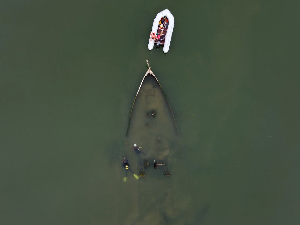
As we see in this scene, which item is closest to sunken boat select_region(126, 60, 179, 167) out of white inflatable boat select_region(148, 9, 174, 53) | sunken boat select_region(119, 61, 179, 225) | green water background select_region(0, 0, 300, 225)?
sunken boat select_region(119, 61, 179, 225)

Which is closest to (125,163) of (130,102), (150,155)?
(150,155)

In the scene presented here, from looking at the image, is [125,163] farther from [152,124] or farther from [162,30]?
[162,30]

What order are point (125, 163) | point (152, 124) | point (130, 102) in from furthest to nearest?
1. point (152, 124)
2. point (130, 102)
3. point (125, 163)

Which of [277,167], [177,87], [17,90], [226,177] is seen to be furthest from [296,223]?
[17,90]

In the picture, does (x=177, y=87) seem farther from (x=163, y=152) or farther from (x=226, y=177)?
(x=226, y=177)

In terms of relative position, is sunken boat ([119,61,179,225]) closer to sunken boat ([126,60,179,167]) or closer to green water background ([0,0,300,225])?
sunken boat ([126,60,179,167])

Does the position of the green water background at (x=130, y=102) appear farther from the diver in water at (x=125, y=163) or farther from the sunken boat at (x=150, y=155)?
the diver in water at (x=125, y=163)
